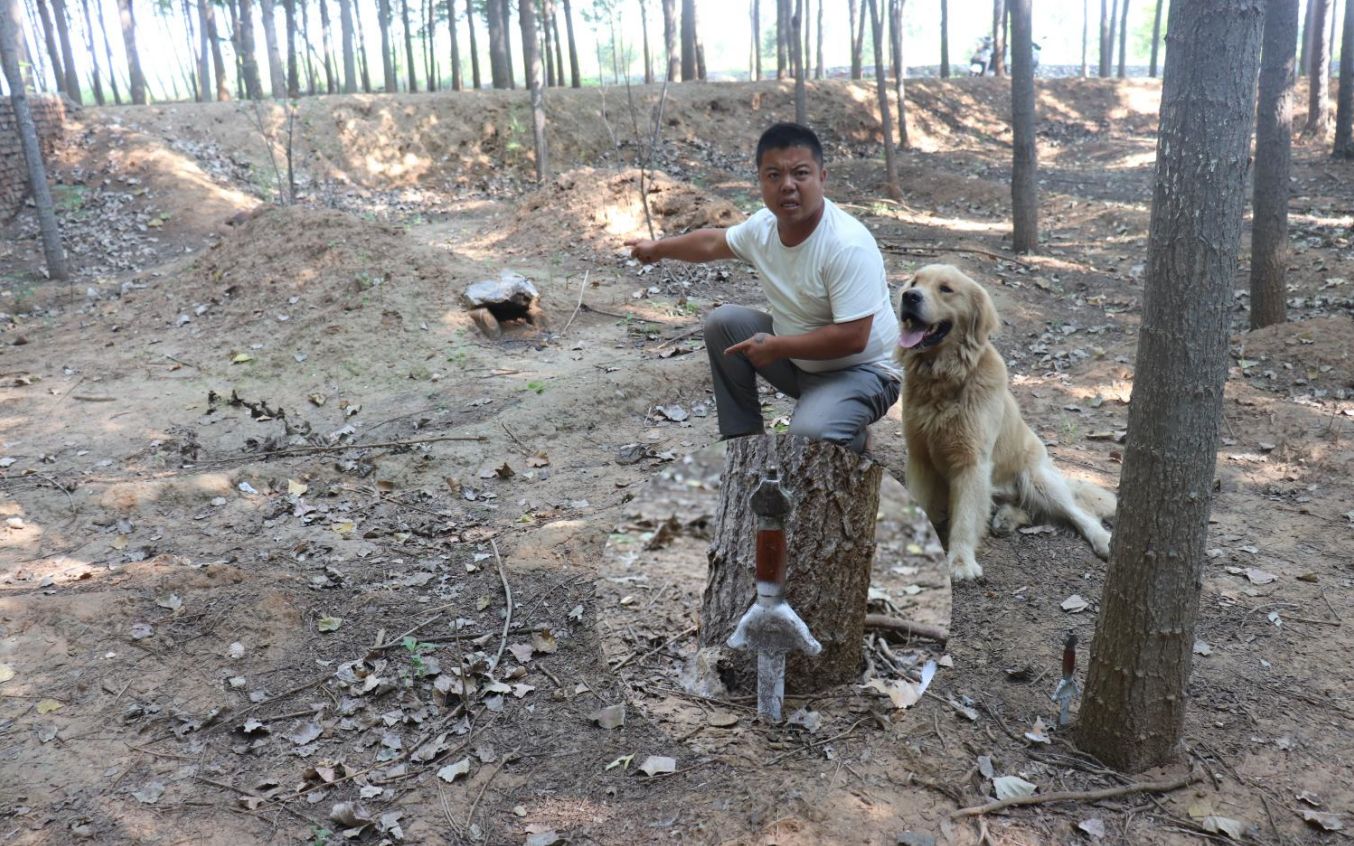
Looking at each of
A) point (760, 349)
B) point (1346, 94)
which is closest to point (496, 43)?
point (1346, 94)

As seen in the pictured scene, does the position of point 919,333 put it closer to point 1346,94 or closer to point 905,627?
point 905,627

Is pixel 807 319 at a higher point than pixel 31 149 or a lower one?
lower

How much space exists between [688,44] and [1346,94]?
18483mm

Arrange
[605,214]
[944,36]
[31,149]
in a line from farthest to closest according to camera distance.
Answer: [944,36], [605,214], [31,149]

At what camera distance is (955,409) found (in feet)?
15.3

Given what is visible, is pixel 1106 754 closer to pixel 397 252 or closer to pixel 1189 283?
pixel 1189 283

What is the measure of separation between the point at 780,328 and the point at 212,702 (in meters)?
2.98

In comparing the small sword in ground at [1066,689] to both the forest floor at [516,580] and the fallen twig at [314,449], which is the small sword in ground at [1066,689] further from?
the fallen twig at [314,449]

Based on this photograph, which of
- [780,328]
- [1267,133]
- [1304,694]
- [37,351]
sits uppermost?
[1267,133]

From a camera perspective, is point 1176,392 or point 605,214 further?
point 605,214

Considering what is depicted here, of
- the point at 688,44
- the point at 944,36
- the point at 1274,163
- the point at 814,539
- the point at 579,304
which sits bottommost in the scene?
the point at 814,539

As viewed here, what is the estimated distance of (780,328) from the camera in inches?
145

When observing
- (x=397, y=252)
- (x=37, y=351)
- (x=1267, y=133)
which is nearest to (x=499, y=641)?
(x=397, y=252)

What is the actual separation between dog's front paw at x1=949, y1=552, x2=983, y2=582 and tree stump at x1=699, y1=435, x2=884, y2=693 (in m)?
1.37
